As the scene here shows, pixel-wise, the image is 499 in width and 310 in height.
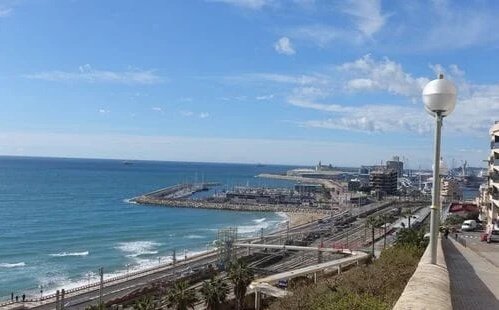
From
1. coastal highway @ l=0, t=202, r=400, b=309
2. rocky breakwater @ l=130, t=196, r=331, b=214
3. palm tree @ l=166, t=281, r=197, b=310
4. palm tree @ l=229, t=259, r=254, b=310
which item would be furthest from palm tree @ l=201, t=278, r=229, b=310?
rocky breakwater @ l=130, t=196, r=331, b=214

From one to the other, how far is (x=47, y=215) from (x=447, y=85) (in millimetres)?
92667

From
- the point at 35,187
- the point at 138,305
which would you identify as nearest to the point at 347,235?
the point at 138,305

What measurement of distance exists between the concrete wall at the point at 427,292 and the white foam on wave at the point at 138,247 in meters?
54.1

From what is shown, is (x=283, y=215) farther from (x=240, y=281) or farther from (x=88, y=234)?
(x=240, y=281)

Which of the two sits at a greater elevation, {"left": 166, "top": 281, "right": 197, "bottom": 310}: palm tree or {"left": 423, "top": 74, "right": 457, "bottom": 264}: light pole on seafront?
{"left": 423, "top": 74, "right": 457, "bottom": 264}: light pole on seafront

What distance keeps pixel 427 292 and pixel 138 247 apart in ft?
202

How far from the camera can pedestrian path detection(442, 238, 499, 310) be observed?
1299 centimetres

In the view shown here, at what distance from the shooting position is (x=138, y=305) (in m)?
27.6

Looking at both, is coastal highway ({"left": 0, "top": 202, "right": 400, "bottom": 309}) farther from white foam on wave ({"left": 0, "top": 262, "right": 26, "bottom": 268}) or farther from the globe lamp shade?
the globe lamp shade

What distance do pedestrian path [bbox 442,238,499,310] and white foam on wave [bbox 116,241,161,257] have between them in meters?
43.1

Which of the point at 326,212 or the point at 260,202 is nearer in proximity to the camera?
the point at 326,212

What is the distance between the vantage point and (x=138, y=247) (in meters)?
66.1

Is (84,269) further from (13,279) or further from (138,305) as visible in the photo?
(138,305)

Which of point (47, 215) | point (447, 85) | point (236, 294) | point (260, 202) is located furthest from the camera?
point (260, 202)
